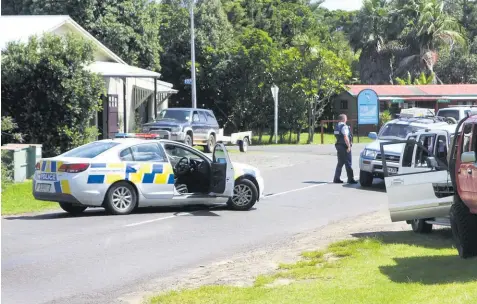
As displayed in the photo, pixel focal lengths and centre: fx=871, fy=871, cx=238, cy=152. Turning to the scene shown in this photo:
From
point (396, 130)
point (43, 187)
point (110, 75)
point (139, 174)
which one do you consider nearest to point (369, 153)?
point (396, 130)

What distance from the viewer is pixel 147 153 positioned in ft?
52.1

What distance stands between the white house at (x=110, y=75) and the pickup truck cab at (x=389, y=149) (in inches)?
359

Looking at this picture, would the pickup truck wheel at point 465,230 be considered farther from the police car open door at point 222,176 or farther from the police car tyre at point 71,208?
the police car tyre at point 71,208

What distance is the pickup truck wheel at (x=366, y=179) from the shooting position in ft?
70.2

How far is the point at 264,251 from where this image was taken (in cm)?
1200

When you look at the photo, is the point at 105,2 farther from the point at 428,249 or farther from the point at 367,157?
the point at 428,249

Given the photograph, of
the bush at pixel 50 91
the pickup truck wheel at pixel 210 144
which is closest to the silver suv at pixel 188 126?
the pickup truck wheel at pixel 210 144

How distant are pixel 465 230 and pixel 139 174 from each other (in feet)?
22.9

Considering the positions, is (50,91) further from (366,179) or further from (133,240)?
(133,240)

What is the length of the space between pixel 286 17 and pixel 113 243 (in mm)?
45649

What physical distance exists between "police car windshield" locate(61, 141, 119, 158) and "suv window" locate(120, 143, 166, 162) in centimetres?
32

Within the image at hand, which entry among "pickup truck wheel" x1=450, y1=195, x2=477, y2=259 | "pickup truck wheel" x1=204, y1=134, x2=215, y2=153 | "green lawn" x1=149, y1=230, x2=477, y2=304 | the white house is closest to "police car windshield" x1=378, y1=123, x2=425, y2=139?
the white house

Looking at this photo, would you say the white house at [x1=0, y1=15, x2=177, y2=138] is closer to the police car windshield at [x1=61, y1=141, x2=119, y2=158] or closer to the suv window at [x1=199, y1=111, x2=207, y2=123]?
the suv window at [x1=199, y1=111, x2=207, y2=123]

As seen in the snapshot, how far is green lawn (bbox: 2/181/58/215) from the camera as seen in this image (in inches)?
660
